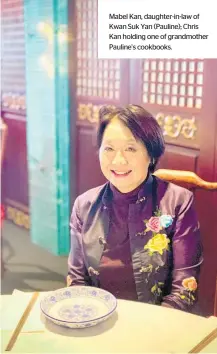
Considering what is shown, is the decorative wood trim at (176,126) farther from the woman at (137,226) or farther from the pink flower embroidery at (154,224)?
the pink flower embroidery at (154,224)

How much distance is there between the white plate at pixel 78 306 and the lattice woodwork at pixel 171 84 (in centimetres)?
57

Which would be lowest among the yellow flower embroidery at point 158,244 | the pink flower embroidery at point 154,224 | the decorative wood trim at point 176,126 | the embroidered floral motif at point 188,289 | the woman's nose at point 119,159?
the embroidered floral motif at point 188,289

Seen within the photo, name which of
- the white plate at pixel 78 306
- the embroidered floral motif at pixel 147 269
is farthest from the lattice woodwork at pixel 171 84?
the white plate at pixel 78 306

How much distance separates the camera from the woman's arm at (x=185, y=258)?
121cm

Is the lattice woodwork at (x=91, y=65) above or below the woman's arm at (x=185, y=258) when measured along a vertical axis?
above

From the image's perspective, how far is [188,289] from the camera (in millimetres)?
1229

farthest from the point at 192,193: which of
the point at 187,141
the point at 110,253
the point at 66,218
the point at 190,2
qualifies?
the point at 190,2

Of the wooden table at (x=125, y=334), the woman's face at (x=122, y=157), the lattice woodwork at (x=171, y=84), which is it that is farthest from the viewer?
the lattice woodwork at (x=171, y=84)

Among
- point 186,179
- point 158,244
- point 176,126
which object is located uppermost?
point 176,126

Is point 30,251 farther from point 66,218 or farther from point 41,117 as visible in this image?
point 41,117

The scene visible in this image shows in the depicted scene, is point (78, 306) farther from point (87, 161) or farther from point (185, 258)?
point (87, 161)

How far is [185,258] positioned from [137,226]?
0.15m

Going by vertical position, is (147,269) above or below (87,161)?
below

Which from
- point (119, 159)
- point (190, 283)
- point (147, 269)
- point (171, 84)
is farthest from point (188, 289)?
point (171, 84)
